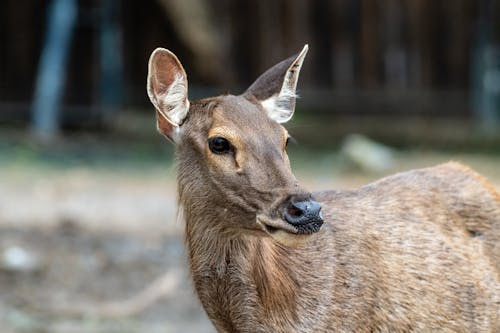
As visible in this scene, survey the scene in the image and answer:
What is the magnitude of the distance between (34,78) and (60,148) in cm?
223

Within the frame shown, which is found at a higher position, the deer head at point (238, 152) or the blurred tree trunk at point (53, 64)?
the deer head at point (238, 152)

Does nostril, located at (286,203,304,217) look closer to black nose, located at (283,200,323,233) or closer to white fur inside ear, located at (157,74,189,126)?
black nose, located at (283,200,323,233)

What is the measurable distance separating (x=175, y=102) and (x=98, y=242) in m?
5.90

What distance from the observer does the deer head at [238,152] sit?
19.7ft

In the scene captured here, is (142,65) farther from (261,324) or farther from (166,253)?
(261,324)

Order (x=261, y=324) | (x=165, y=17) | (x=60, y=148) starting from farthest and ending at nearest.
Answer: (x=165, y=17) < (x=60, y=148) < (x=261, y=324)

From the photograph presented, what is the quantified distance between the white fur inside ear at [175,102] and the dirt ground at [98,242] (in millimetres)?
3490

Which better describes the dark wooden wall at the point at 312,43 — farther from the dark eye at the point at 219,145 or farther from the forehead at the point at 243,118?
the dark eye at the point at 219,145

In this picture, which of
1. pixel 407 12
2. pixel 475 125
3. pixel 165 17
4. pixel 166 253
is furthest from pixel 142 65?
pixel 166 253

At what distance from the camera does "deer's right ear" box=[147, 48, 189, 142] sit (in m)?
6.58

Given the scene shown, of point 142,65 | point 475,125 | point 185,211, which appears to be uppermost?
point 185,211

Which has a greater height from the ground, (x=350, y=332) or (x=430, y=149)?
(x=350, y=332)

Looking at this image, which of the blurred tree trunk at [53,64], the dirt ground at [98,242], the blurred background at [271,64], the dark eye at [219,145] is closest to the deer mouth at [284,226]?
the dark eye at [219,145]

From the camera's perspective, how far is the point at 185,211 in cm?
680
